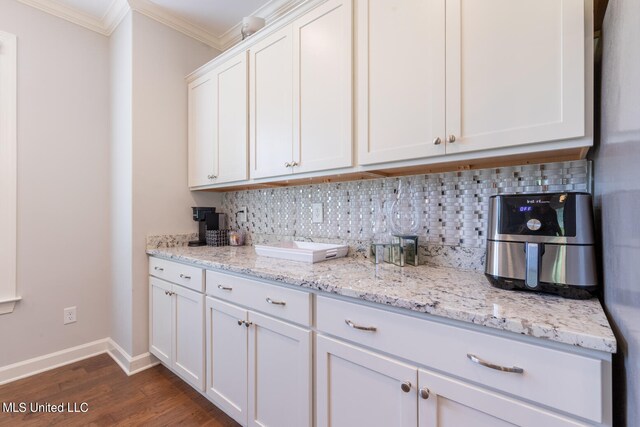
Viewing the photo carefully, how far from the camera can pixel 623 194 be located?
67 cm

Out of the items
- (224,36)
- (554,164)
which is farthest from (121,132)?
(554,164)

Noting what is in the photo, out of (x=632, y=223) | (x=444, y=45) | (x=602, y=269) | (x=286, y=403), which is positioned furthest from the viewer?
(x=286, y=403)

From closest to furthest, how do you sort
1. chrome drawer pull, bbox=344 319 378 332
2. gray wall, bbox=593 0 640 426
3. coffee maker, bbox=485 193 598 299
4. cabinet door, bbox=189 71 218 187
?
gray wall, bbox=593 0 640 426
coffee maker, bbox=485 193 598 299
chrome drawer pull, bbox=344 319 378 332
cabinet door, bbox=189 71 218 187

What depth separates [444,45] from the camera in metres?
1.09

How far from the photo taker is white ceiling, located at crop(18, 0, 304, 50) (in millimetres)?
2076

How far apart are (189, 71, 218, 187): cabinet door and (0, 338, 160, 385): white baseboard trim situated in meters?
1.34

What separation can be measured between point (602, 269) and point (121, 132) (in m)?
2.80

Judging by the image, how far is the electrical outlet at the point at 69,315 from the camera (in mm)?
2199

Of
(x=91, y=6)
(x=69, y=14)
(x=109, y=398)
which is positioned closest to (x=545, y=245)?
(x=109, y=398)

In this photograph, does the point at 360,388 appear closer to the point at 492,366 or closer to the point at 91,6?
the point at 492,366

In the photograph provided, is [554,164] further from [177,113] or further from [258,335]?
[177,113]

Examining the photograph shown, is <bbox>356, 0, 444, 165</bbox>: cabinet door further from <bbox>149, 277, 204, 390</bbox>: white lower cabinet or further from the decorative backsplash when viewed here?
<bbox>149, 277, 204, 390</bbox>: white lower cabinet

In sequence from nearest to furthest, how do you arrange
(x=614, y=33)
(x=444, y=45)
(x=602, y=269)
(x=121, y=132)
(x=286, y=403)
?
(x=614, y=33), (x=602, y=269), (x=444, y=45), (x=286, y=403), (x=121, y=132)

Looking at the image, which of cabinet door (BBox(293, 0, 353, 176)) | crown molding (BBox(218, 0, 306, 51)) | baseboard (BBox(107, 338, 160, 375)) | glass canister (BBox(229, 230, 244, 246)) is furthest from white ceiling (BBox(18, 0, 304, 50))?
baseboard (BBox(107, 338, 160, 375))
